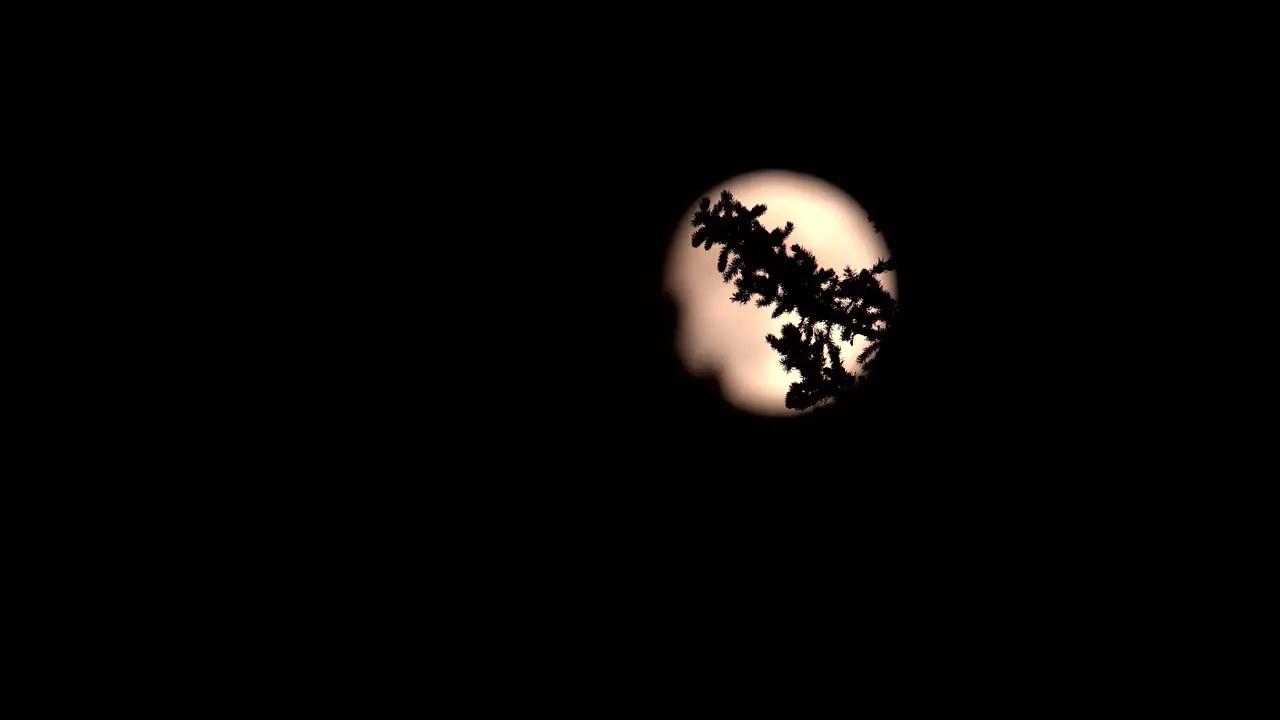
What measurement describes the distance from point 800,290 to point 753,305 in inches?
42.7

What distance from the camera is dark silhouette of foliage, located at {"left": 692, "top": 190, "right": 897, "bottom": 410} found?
2.34 metres

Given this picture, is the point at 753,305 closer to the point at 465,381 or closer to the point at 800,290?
the point at 800,290

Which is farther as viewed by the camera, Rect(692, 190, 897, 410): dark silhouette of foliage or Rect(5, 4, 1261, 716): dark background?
Rect(5, 4, 1261, 716): dark background

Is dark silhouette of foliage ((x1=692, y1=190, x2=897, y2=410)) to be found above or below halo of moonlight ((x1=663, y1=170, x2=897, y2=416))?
below

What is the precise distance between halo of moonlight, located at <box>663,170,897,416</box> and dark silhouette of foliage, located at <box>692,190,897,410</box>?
0.27m

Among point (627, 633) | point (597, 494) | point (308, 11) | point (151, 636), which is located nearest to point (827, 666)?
point (627, 633)

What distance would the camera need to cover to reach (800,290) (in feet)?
7.73

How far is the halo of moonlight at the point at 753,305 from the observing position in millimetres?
3701

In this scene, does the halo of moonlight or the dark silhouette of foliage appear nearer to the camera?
the dark silhouette of foliage

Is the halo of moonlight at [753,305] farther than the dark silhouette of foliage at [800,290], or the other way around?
the halo of moonlight at [753,305]

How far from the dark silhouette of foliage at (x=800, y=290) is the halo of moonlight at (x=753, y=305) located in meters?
0.27

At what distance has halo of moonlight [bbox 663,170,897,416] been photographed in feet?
12.1

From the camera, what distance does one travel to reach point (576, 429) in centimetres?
600

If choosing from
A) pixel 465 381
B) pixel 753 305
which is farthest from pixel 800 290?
pixel 465 381
